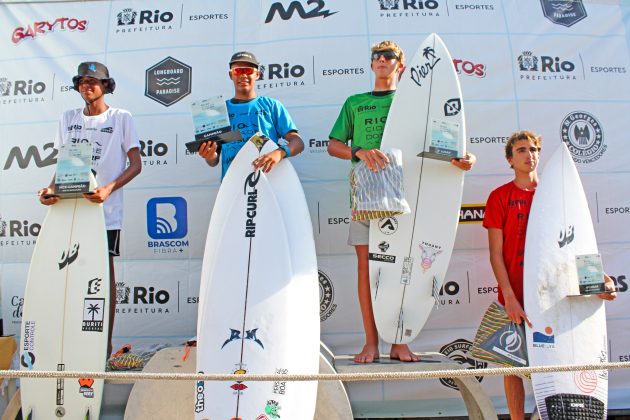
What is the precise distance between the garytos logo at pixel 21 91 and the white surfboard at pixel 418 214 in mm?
2347

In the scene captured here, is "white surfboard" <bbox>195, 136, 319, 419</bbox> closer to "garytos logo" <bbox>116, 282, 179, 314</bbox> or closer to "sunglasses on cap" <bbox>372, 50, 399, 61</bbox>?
"sunglasses on cap" <bbox>372, 50, 399, 61</bbox>

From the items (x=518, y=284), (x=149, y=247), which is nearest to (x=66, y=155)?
(x=149, y=247)

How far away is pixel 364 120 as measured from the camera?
8.55 ft

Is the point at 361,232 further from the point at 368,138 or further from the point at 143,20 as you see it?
the point at 143,20

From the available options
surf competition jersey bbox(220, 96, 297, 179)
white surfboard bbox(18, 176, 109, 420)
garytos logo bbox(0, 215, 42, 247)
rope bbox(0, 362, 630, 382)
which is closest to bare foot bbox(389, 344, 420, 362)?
rope bbox(0, 362, 630, 382)

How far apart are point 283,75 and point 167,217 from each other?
1155 millimetres

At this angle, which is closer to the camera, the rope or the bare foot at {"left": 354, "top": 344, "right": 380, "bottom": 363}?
the rope

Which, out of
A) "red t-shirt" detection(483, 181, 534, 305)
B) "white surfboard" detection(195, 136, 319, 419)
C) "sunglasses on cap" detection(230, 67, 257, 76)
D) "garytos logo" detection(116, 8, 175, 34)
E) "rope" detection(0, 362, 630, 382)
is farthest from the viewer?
"garytos logo" detection(116, 8, 175, 34)

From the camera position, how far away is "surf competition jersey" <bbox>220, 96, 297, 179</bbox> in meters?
2.54

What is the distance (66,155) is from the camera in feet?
7.94

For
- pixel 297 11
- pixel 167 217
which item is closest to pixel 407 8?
pixel 297 11

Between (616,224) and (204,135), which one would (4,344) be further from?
(616,224)

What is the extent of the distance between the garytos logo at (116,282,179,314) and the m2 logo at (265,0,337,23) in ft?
6.14

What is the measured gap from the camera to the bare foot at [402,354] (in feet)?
7.97
